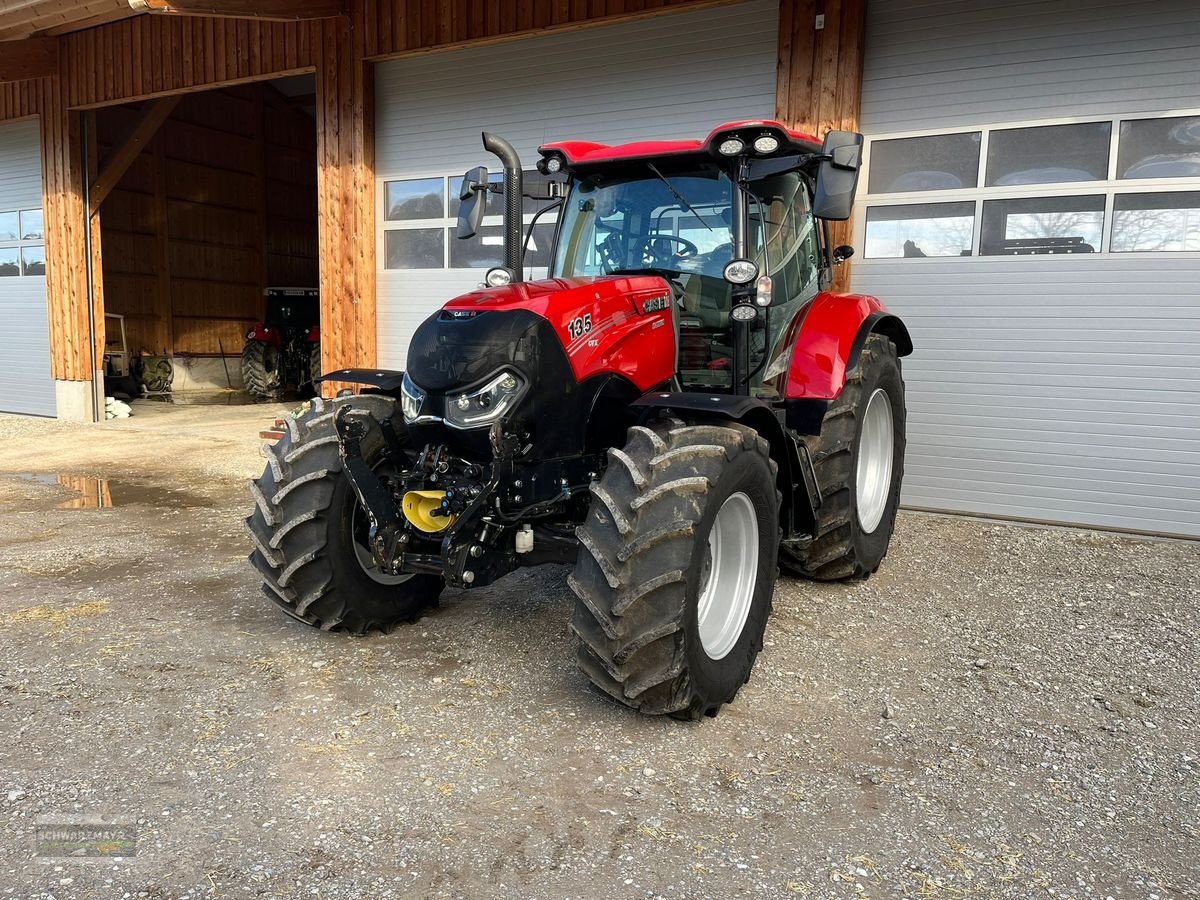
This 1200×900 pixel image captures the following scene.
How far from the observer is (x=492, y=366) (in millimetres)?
3141

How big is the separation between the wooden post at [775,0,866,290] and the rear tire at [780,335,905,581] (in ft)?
6.36

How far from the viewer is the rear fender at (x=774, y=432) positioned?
3236 millimetres

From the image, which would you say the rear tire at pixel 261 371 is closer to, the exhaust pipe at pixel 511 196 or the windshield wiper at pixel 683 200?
the exhaust pipe at pixel 511 196

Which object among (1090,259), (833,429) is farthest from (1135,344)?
(833,429)

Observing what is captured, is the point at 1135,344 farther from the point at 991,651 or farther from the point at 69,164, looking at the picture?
the point at 69,164

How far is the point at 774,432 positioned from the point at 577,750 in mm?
1548

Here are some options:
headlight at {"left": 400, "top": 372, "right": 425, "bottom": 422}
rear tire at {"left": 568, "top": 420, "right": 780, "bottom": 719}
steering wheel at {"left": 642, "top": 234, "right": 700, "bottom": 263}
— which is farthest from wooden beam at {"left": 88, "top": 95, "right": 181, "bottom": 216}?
rear tire at {"left": 568, "top": 420, "right": 780, "bottom": 719}

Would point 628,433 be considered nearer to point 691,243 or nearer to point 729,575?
point 729,575

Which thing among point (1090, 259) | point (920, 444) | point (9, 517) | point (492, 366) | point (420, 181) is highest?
point (420, 181)

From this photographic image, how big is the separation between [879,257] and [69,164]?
35.2 ft

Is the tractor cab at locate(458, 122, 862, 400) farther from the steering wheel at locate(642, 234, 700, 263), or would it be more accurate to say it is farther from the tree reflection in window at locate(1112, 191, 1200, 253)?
the tree reflection in window at locate(1112, 191, 1200, 253)

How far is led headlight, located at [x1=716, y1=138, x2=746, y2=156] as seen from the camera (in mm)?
3662

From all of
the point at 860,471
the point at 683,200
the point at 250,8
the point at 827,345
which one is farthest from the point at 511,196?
the point at 250,8

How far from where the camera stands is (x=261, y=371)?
15.8 metres
